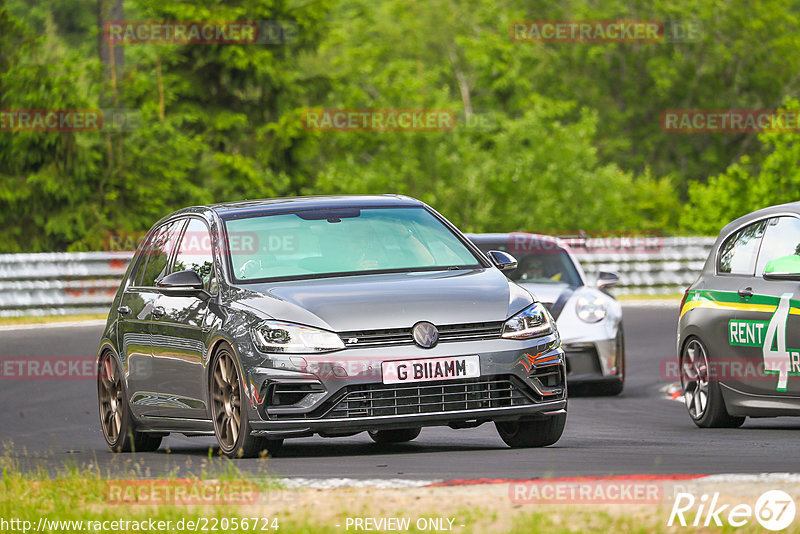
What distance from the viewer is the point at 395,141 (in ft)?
157

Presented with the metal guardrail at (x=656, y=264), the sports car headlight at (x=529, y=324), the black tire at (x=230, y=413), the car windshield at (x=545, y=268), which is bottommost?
the metal guardrail at (x=656, y=264)

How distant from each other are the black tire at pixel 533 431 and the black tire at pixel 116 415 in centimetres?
257

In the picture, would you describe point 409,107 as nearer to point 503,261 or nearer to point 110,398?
point 110,398

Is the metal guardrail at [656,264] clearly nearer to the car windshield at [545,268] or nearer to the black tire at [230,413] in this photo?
the car windshield at [545,268]

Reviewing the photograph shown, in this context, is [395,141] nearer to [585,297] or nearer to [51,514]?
[585,297]

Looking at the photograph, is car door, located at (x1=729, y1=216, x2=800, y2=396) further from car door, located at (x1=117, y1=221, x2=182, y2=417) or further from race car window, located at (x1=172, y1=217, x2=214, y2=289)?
car door, located at (x1=117, y1=221, x2=182, y2=417)

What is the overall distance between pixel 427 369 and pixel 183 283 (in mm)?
1779

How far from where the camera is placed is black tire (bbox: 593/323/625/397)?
15.5 m

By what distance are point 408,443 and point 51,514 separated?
4134 mm

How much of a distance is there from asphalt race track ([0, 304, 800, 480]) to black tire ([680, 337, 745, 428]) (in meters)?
0.16

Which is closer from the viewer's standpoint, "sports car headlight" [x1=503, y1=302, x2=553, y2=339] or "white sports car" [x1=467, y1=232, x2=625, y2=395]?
"sports car headlight" [x1=503, y1=302, x2=553, y2=339]

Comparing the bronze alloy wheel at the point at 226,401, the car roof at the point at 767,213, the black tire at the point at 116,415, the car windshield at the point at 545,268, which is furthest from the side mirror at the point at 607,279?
the bronze alloy wheel at the point at 226,401

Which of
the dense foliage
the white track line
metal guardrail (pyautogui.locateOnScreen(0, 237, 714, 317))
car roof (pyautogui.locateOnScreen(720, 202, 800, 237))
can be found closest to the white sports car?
car roof (pyautogui.locateOnScreen(720, 202, 800, 237))

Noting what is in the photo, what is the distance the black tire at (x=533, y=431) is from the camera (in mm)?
9648
